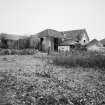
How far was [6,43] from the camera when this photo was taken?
21.3 m

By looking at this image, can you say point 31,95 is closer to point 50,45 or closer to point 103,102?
point 103,102

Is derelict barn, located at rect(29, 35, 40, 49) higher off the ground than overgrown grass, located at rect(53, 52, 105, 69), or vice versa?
derelict barn, located at rect(29, 35, 40, 49)

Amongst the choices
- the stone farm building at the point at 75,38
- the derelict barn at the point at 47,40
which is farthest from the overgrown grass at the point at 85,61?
the stone farm building at the point at 75,38

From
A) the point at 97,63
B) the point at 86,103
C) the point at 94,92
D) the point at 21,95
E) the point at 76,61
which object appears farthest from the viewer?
the point at 76,61

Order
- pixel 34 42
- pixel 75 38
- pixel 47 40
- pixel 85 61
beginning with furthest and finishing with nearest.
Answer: pixel 75 38, pixel 47 40, pixel 34 42, pixel 85 61

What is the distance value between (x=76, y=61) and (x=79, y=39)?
60.5ft

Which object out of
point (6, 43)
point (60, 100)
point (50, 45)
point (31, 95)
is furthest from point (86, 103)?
point (6, 43)

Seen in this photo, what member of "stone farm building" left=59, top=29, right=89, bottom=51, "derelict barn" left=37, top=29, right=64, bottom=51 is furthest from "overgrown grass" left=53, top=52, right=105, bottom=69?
"stone farm building" left=59, top=29, right=89, bottom=51

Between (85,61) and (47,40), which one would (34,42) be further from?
(85,61)

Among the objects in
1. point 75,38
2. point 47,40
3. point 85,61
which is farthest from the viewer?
point 75,38

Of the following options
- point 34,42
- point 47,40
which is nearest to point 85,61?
point 47,40

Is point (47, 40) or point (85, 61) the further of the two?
point (47, 40)

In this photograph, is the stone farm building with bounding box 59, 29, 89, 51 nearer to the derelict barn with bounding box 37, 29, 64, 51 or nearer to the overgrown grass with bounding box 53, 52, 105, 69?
the derelict barn with bounding box 37, 29, 64, 51

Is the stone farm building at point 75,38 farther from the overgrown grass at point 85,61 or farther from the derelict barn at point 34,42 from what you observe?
the overgrown grass at point 85,61
